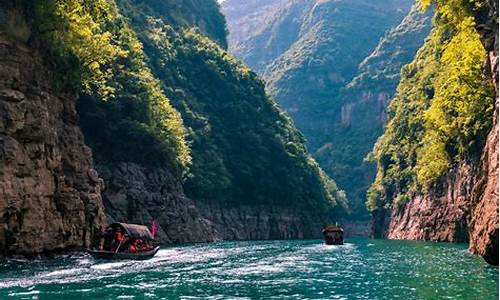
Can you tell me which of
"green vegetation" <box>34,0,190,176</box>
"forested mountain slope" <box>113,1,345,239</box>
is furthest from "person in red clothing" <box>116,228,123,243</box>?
"forested mountain slope" <box>113,1,345,239</box>

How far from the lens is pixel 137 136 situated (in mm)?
80000

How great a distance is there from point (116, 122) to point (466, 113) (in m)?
45.8

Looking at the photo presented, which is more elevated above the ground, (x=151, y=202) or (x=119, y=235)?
(x=151, y=202)

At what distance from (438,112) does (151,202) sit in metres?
39.4

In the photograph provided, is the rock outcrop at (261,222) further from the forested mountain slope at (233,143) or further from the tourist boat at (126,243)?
the tourist boat at (126,243)

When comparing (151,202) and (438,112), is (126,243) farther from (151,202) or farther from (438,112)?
(438,112)

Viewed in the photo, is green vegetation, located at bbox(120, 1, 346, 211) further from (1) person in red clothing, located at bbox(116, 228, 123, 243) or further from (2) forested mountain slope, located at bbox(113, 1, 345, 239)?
(1) person in red clothing, located at bbox(116, 228, 123, 243)

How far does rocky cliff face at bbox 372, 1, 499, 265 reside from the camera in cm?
3422

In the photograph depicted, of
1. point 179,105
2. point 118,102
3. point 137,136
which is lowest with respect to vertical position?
point 137,136

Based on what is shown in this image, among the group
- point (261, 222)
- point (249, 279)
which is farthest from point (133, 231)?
point (261, 222)

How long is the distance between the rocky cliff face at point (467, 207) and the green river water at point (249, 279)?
268 cm

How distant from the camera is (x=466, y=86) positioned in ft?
170

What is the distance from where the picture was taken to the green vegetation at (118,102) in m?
56.4

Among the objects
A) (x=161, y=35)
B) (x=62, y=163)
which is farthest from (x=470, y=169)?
(x=161, y=35)
